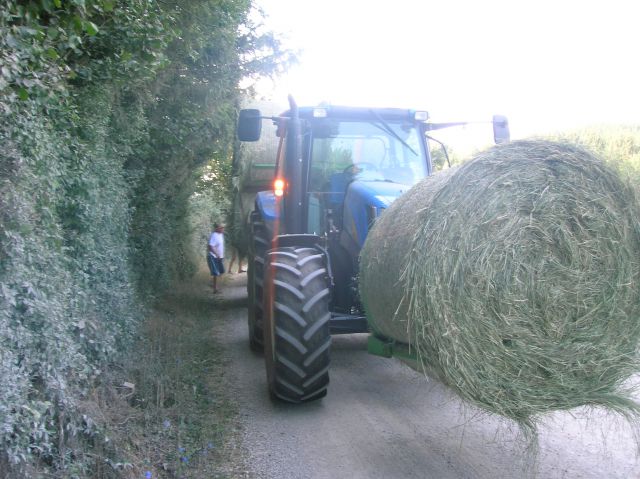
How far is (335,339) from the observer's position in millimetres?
8305

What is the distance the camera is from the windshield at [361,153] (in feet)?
21.3

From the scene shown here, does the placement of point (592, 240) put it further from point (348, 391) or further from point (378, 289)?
point (348, 391)

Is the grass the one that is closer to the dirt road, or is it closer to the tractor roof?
the dirt road

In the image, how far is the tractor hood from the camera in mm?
5566

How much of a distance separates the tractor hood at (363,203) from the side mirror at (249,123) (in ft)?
3.50

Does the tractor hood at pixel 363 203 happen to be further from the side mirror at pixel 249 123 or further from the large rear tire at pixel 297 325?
the side mirror at pixel 249 123

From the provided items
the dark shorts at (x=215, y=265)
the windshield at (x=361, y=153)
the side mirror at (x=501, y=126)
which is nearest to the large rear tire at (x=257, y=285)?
the windshield at (x=361, y=153)

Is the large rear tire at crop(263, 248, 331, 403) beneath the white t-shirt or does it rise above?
above

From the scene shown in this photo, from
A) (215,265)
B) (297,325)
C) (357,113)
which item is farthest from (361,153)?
(215,265)

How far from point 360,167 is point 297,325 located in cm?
211

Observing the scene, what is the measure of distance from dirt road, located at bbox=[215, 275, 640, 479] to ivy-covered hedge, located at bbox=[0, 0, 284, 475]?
1.35 m

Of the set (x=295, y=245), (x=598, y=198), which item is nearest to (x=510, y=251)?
(x=598, y=198)

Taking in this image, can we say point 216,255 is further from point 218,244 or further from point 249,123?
point 249,123

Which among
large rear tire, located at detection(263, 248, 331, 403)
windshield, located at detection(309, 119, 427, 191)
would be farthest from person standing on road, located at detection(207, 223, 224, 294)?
large rear tire, located at detection(263, 248, 331, 403)
